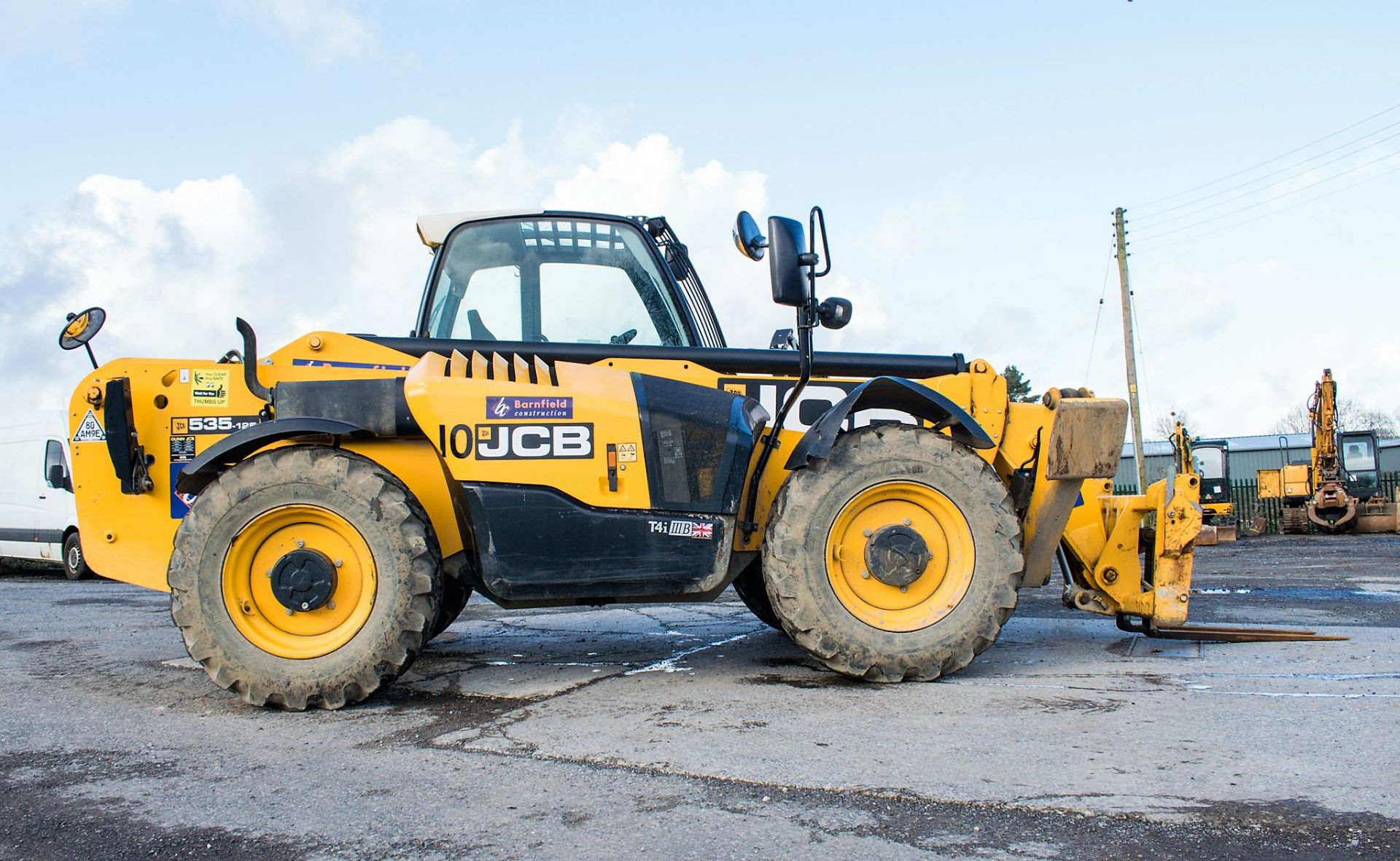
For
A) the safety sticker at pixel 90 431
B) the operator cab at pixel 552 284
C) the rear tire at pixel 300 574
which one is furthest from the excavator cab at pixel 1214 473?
the safety sticker at pixel 90 431

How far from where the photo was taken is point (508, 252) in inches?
226

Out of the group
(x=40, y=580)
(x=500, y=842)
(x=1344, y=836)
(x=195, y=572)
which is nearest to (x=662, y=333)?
(x=195, y=572)

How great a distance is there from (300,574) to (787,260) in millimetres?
2475

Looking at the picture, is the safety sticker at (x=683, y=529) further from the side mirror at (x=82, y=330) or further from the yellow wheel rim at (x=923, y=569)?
the side mirror at (x=82, y=330)

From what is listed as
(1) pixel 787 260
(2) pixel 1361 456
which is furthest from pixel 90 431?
(2) pixel 1361 456

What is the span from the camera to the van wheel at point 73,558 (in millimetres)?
14141

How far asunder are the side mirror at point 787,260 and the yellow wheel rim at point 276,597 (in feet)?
6.91

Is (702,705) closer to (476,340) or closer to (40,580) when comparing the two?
(476,340)

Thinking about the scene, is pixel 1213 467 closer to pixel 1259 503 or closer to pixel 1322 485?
pixel 1259 503

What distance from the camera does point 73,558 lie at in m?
14.1

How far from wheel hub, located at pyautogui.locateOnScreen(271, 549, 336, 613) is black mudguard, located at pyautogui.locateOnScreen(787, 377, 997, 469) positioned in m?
2.12

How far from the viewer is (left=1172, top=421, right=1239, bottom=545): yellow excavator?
24266 mm

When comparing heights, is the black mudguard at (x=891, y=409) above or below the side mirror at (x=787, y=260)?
below

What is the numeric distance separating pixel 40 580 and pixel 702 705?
13.2 metres
